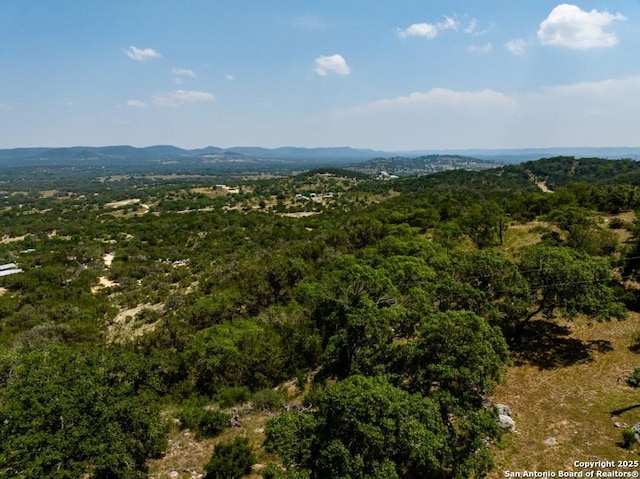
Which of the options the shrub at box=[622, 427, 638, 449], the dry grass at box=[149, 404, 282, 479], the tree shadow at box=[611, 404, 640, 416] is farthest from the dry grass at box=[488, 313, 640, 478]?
the dry grass at box=[149, 404, 282, 479]

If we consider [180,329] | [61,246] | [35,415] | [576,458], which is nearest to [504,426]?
[576,458]

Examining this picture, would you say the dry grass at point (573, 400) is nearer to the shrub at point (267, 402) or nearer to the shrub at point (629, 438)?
the shrub at point (629, 438)

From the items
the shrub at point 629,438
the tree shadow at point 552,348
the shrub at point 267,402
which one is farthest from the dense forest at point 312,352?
the shrub at point 629,438

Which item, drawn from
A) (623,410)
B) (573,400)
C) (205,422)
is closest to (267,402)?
(205,422)

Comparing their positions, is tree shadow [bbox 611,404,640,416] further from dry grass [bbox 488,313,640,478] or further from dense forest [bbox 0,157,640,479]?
dense forest [bbox 0,157,640,479]

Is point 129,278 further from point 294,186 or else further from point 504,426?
point 294,186

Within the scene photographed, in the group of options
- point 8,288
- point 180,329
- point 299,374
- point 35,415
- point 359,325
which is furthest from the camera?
point 8,288

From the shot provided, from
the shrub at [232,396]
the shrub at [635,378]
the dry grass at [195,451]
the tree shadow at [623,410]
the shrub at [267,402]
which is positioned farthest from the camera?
the shrub at [232,396]
